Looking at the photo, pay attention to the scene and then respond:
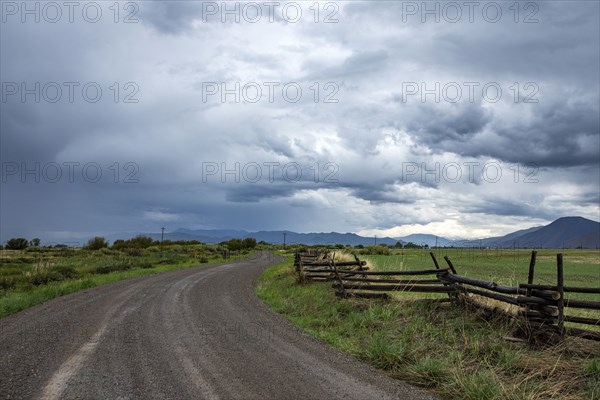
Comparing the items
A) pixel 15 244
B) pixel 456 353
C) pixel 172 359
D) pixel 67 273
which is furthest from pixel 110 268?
pixel 15 244

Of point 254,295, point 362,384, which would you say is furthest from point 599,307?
point 254,295

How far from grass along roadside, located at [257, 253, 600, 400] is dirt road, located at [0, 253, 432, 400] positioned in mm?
599

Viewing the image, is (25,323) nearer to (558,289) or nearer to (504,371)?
(504,371)

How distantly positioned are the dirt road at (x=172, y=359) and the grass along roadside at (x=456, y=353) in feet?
1.96

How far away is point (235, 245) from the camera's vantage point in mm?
116438

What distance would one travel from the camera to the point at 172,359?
7.88 m

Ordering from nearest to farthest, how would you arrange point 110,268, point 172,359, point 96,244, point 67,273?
point 172,359 → point 67,273 → point 110,268 → point 96,244

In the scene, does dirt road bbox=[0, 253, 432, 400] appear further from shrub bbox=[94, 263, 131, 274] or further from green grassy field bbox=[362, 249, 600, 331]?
shrub bbox=[94, 263, 131, 274]

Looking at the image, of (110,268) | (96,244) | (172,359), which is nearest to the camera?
(172,359)

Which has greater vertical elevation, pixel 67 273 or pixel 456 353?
pixel 456 353

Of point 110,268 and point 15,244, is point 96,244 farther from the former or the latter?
point 110,268

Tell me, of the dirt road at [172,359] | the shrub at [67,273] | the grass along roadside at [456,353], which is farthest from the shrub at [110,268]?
the grass along roadside at [456,353]

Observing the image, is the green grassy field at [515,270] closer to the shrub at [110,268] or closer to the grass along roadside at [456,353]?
the grass along roadside at [456,353]

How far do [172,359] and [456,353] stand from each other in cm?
526
